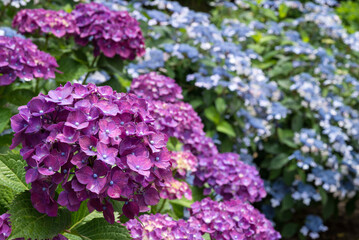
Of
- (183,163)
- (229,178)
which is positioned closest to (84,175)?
(183,163)

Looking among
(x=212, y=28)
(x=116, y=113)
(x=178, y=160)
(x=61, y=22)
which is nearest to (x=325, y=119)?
(x=212, y=28)

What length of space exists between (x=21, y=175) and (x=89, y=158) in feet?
0.99

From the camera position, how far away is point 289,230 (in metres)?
3.65

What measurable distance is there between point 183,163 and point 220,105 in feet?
A: 4.13

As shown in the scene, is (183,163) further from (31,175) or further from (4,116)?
(31,175)

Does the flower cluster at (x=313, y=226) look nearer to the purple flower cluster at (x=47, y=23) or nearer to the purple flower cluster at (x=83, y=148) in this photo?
the purple flower cluster at (x=47, y=23)

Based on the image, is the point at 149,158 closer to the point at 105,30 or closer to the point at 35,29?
the point at 105,30

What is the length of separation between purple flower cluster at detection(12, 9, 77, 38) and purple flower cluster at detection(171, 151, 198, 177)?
0.91 m

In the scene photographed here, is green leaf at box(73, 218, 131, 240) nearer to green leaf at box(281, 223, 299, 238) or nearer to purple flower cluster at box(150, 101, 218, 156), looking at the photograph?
purple flower cluster at box(150, 101, 218, 156)

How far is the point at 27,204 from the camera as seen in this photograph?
1167 mm

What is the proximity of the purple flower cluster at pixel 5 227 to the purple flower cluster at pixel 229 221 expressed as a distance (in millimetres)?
735

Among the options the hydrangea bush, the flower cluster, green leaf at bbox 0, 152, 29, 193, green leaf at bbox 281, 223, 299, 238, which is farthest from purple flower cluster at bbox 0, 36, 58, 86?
the flower cluster

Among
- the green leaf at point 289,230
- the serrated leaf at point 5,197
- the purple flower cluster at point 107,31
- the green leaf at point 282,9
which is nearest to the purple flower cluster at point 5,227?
the serrated leaf at point 5,197

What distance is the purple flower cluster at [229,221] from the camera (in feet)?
5.58
